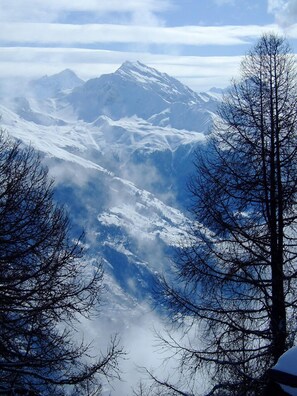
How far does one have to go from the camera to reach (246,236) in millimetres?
12789

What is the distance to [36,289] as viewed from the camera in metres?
12.9

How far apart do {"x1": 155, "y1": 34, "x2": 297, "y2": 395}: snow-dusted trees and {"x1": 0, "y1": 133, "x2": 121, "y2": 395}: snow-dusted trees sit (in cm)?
249

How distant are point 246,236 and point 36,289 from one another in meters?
4.81

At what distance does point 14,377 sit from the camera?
41.0 feet

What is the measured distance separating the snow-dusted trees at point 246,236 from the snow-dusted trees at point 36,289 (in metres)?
2.49

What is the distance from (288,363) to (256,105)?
7.87 m

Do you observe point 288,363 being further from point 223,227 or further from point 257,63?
point 257,63

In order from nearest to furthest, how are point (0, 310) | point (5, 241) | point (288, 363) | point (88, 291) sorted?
point (288, 363)
point (0, 310)
point (5, 241)
point (88, 291)

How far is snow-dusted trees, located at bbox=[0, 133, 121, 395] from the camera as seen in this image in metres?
12.6

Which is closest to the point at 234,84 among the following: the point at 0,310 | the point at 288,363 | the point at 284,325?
the point at 284,325

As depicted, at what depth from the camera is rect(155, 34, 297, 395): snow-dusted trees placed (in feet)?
41.4

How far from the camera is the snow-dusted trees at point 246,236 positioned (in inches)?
497

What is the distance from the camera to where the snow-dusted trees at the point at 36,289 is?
12617mm

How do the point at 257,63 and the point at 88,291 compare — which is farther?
the point at 88,291
